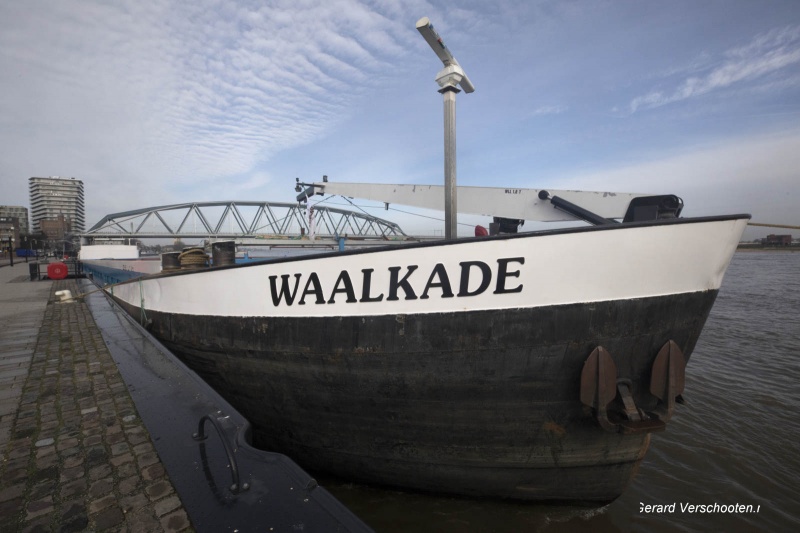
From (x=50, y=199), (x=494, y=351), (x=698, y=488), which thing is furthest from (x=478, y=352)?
(x=50, y=199)

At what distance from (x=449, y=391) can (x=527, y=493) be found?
1.44m

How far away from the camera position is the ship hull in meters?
3.32

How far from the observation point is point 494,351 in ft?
11.2

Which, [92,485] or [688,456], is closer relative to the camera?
[92,485]

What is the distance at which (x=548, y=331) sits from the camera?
3.35 meters

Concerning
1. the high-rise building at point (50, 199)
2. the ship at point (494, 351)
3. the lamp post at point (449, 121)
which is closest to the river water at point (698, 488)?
the ship at point (494, 351)

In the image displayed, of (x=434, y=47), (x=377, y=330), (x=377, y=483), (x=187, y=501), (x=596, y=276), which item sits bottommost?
(x=377, y=483)

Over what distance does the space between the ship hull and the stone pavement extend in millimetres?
1698

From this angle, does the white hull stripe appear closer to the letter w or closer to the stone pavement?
the letter w

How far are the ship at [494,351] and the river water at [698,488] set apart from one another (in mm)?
221

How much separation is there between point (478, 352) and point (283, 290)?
7.83 ft

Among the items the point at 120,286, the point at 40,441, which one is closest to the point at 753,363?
the point at 40,441

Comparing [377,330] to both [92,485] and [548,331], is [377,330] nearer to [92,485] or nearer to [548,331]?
[548,331]

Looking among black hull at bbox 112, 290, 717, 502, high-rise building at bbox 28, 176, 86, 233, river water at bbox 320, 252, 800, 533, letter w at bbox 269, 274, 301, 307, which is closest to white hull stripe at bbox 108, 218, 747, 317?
black hull at bbox 112, 290, 717, 502
